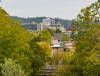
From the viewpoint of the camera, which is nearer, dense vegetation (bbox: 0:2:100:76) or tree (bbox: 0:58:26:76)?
tree (bbox: 0:58:26:76)

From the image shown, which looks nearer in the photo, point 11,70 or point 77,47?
point 11,70

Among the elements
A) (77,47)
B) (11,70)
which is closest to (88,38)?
(77,47)

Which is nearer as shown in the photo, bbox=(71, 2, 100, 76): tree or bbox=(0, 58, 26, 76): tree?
bbox=(0, 58, 26, 76): tree

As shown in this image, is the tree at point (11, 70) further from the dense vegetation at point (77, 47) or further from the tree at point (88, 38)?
the tree at point (88, 38)

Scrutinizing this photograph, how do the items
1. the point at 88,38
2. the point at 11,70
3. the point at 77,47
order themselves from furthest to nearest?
the point at 77,47 → the point at 88,38 → the point at 11,70

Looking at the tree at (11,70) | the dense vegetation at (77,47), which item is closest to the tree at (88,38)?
the dense vegetation at (77,47)

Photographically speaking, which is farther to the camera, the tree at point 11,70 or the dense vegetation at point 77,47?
the dense vegetation at point 77,47

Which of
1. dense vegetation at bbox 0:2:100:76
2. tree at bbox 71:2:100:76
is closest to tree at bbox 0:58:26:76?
dense vegetation at bbox 0:2:100:76

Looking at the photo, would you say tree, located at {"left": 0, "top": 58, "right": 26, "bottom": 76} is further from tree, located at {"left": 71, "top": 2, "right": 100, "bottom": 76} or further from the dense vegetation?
tree, located at {"left": 71, "top": 2, "right": 100, "bottom": 76}

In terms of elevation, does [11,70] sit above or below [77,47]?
below

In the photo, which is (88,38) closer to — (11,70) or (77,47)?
(77,47)

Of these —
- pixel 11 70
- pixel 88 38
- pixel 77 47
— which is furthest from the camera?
pixel 77 47

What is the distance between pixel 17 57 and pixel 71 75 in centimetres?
442

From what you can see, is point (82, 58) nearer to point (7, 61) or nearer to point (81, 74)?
point (81, 74)
